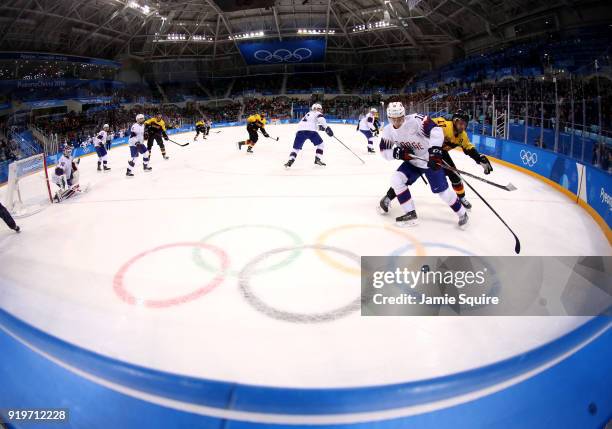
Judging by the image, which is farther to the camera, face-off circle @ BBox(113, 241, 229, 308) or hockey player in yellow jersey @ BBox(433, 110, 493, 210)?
hockey player in yellow jersey @ BBox(433, 110, 493, 210)

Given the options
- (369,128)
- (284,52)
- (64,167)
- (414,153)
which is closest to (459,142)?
(414,153)

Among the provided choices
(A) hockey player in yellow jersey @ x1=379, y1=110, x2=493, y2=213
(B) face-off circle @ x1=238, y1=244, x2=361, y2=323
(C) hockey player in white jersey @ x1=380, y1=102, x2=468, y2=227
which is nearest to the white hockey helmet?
(C) hockey player in white jersey @ x1=380, y1=102, x2=468, y2=227

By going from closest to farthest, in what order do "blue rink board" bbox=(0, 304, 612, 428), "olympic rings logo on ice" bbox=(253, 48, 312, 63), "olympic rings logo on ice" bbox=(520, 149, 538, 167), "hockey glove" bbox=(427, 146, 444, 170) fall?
"blue rink board" bbox=(0, 304, 612, 428) → "hockey glove" bbox=(427, 146, 444, 170) → "olympic rings logo on ice" bbox=(520, 149, 538, 167) → "olympic rings logo on ice" bbox=(253, 48, 312, 63)

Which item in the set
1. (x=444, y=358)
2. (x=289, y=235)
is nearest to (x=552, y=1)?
(x=289, y=235)

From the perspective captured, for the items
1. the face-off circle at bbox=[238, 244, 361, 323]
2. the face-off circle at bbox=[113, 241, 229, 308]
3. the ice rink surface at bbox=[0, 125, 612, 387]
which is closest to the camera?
the ice rink surface at bbox=[0, 125, 612, 387]

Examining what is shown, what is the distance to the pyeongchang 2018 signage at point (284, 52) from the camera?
3850 cm

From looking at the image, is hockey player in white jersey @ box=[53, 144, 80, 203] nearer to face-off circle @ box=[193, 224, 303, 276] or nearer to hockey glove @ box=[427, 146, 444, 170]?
face-off circle @ box=[193, 224, 303, 276]

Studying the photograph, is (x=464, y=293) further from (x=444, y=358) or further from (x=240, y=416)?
(x=240, y=416)

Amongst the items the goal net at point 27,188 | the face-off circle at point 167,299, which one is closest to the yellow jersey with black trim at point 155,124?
the goal net at point 27,188

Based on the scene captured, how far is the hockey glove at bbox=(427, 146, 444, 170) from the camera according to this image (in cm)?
464

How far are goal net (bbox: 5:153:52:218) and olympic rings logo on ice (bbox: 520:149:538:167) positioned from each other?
1046 centimetres

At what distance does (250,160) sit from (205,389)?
1046 cm

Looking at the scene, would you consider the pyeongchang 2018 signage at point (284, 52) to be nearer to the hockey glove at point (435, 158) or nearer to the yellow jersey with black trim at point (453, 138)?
the yellow jersey with black trim at point (453, 138)

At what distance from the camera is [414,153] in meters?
5.04
